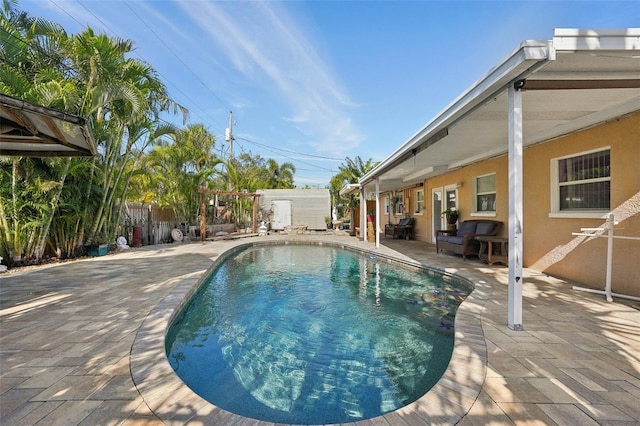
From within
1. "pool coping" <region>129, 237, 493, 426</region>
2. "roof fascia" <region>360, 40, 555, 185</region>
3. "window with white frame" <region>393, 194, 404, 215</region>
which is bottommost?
"pool coping" <region>129, 237, 493, 426</region>

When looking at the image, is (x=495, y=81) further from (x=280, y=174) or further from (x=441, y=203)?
(x=280, y=174)

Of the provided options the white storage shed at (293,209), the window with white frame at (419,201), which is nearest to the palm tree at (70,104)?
the window with white frame at (419,201)

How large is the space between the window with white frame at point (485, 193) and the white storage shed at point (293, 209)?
13.8 meters

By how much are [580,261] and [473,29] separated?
7.60 m

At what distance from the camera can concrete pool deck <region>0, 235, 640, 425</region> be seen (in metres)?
1.87

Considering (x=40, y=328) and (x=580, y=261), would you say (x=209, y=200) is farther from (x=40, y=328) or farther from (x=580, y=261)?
(x=580, y=261)

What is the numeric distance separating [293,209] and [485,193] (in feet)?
49.4

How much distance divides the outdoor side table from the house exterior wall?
0.45 meters

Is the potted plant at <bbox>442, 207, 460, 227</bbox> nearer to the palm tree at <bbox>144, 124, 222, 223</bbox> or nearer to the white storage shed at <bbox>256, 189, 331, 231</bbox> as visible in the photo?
the palm tree at <bbox>144, 124, 222, 223</bbox>

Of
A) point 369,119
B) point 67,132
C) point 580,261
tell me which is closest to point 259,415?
point 67,132

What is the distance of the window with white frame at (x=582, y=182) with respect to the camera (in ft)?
15.9

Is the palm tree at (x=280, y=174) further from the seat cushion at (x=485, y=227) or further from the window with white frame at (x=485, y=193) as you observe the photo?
the seat cushion at (x=485, y=227)

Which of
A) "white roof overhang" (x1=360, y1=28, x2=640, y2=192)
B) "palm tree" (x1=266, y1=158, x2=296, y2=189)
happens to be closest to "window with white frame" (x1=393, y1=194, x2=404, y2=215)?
"white roof overhang" (x1=360, y1=28, x2=640, y2=192)

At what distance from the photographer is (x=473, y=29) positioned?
29.2 ft
